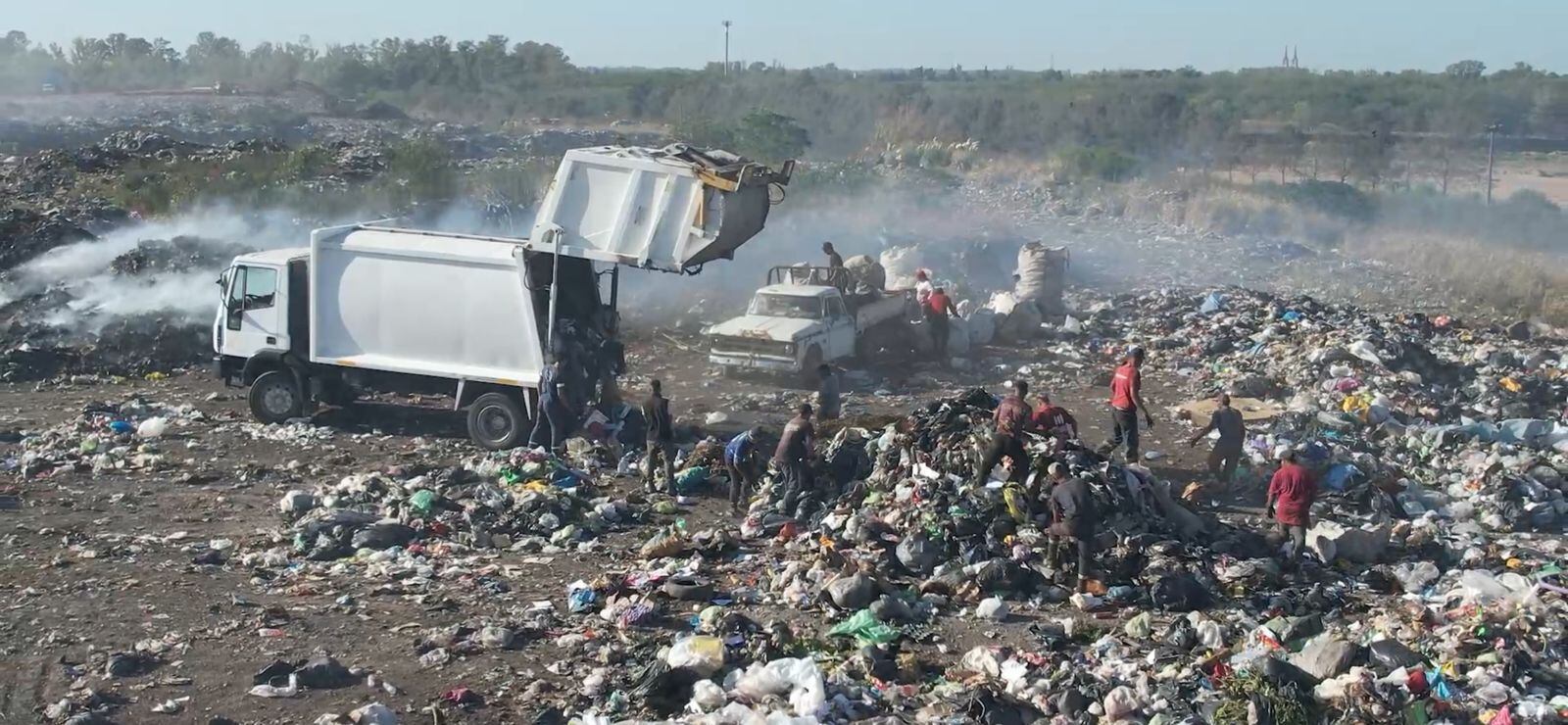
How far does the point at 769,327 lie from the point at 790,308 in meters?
0.76

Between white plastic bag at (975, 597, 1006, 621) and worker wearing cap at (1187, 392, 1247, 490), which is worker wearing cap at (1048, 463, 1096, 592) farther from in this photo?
worker wearing cap at (1187, 392, 1247, 490)

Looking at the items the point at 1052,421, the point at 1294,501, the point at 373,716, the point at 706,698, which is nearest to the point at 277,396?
the point at 1052,421

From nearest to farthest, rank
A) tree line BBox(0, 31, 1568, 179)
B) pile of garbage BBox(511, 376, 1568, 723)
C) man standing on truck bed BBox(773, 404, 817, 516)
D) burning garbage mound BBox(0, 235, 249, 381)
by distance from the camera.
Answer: pile of garbage BBox(511, 376, 1568, 723) → man standing on truck bed BBox(773, 404, 817, 516) → burning garbage mound BBox(0, 235, 249, 381) → tree line BBox(0, 31, 1568, 179)

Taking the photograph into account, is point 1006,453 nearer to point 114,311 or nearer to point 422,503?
point 422,503

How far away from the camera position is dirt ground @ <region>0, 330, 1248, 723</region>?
827 centimetres

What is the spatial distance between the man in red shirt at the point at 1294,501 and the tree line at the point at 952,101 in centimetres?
3469

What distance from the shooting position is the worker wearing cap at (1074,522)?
9867 mm

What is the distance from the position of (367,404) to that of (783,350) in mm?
4812

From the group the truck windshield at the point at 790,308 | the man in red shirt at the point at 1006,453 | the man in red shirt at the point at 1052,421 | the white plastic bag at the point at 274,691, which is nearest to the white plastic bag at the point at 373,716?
the white plastic bag at the point at 274,691

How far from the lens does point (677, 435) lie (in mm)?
14766

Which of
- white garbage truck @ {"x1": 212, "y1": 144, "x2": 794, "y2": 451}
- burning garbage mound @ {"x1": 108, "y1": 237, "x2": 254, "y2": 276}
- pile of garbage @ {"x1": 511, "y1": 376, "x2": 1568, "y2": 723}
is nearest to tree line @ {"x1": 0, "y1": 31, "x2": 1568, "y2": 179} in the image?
burning garbage mound @ {"x1": 108, "y1": 237, "x2": 254, "y2": 276}

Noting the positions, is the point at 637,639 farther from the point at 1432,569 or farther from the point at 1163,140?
the point at 1163,140

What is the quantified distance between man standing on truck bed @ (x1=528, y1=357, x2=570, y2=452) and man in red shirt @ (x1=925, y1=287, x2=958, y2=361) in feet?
22.8

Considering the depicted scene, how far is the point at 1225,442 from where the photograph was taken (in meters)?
13.0
